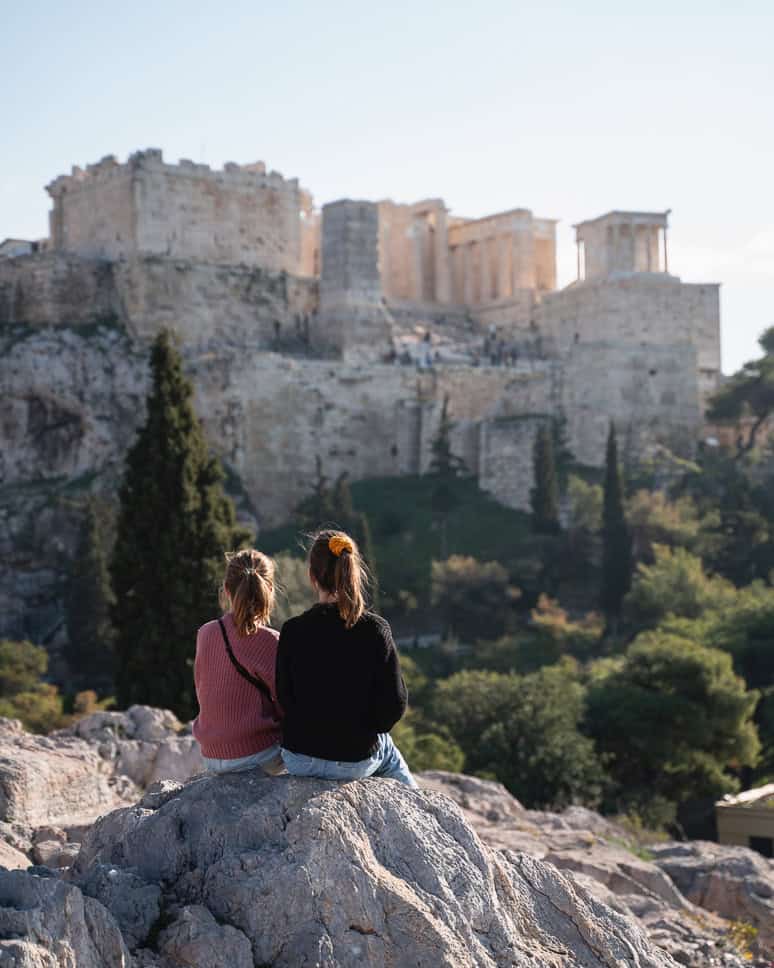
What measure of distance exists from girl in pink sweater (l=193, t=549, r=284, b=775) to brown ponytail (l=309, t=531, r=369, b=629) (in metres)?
0.31

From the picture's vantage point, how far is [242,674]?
6.47 m

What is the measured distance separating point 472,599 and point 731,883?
87.0 ft

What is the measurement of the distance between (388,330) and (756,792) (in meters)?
29.0

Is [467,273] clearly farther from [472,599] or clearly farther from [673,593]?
[673,593]

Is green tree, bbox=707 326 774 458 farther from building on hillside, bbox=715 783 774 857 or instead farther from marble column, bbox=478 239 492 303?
building on hillside, bbox=715 783 774 857

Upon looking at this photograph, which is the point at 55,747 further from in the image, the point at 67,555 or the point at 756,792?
the point at 67,555

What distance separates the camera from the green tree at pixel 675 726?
84.0 feet

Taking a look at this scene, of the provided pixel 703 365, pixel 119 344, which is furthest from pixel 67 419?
pixel 703 365

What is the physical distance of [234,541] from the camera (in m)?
22.1

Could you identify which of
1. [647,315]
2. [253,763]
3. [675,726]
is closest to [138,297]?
[647,315]

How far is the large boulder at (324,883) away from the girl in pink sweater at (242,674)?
0.21 metres

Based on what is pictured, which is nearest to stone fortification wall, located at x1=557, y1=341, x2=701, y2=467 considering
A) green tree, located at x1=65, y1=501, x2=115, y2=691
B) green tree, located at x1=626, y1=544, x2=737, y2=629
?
green tree, located at x1=626, y1=544, x2=737, y2=629

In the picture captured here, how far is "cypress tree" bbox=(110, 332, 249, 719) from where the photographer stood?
20.7 metres

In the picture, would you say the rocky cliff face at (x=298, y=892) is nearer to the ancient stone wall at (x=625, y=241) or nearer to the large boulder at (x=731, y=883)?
the large boulder at (x=731, y=883)
